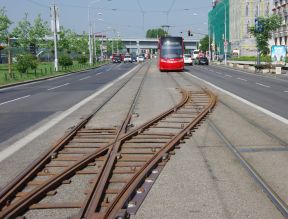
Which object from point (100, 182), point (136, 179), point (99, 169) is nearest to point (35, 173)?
point (99, 169)

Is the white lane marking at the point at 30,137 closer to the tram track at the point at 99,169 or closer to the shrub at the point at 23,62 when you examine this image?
the tram track at the point at 99,169

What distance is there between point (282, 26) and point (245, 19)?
2438 centimetres

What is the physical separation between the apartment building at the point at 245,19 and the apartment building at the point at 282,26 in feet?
21.0

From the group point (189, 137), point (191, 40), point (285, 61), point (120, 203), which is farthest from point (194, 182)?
point (191, 40)

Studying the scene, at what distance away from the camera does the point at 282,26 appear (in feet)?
231

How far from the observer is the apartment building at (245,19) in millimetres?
88419

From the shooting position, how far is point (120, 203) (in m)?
5.12

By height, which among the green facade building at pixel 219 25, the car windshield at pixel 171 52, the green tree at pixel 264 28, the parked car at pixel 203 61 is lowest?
the parked car at pixel 203 61

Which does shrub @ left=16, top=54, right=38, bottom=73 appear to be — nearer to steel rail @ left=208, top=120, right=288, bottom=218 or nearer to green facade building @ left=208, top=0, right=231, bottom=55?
steel rail @ left=208, top=120, right=288, bottom=218

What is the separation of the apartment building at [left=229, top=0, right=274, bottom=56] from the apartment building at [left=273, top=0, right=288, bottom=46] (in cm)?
639

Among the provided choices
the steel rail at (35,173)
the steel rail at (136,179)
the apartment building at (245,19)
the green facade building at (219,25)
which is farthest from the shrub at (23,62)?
the green facade building at (219,25)

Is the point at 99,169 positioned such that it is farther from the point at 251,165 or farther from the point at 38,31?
the point at 38,31

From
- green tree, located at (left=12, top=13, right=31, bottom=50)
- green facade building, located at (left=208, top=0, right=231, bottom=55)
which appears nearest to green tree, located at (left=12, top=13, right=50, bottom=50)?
green tree, located at (left=12, top=13, right=31, bottom=50)

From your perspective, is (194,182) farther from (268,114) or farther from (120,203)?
(268,114)
